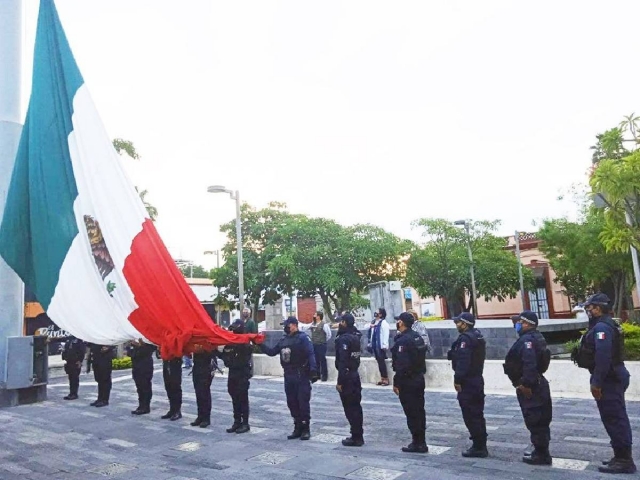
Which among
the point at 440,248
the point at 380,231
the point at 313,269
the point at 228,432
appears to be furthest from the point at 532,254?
the point at 228,432

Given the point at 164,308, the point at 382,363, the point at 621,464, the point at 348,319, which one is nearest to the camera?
the point at 621,464

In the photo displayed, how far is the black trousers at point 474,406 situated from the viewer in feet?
20.3

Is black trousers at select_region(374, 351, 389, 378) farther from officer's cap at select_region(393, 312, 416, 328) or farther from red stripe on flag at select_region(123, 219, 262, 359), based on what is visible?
red stripe on flag at select_region(123, 219, 262, 359)

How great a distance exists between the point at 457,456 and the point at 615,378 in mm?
1977

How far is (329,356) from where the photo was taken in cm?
1491

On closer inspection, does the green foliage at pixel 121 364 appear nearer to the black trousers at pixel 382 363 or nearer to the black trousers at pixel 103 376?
the black trousers at pixel 103 376

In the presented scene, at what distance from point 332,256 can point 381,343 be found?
46.8 ft

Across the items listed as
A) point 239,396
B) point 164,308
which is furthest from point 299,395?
point 164,308

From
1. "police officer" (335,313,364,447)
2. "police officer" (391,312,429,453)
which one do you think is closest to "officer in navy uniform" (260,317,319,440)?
"police officer" (335,313,364,447)

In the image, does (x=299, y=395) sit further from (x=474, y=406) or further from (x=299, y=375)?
(x=474, y=406)

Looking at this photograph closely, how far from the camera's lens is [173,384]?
376 inches

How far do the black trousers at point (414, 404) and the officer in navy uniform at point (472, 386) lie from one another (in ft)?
1.72

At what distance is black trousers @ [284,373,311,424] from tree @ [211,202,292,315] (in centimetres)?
1801

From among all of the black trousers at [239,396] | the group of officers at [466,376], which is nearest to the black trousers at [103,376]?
the group of officers at [466,376]
